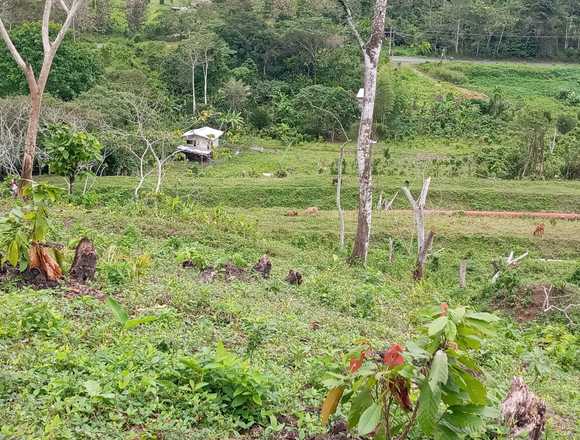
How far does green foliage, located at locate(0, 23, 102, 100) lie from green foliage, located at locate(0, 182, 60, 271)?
3074 cm

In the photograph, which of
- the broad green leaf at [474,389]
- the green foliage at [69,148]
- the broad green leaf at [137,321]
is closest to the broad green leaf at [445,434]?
the broad green leaf at [474,389]

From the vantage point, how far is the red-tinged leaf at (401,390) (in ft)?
12.6

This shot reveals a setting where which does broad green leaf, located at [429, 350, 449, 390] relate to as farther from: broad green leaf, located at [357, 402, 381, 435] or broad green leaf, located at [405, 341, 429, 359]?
broad green leaf, located at [357, 402, 381, 435]

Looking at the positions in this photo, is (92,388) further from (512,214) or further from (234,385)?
(512,214)

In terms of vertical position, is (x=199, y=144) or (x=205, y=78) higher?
(x=205, y=78)

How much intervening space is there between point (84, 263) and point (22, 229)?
0.86 meters

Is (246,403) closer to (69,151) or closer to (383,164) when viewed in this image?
(69,151)

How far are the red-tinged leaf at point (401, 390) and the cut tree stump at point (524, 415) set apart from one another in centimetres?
128

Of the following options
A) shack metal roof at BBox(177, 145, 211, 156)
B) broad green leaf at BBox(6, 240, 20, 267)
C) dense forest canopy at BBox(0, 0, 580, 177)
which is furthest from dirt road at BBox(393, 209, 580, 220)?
broad green leaf at BBox(6, 240, 20, 267)

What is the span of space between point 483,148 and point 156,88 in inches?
777

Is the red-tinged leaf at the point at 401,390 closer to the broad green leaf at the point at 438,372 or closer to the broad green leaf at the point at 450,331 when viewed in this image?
the broad green leaf at the point at 438,372

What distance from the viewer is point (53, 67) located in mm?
36469

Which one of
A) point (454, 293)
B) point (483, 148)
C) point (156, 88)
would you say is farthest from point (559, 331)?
point (156, 88)

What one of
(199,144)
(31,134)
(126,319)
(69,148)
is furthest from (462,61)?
(126,319)
